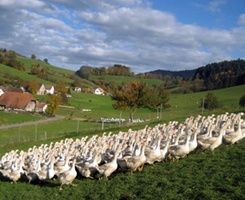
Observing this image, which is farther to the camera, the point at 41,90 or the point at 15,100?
the point at 41,90

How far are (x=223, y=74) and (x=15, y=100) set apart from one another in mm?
101446

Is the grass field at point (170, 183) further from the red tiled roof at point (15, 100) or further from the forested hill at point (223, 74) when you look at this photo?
the forested hill at point (223, 74)

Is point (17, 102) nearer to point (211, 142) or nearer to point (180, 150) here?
point (180, 150)

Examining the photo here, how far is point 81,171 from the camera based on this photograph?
455 inches

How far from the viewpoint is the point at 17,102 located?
77.6m

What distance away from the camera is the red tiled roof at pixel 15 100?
7653cm

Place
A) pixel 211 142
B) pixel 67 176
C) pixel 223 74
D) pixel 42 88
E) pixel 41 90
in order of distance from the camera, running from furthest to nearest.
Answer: pixel 223 74 < pixel 42 88 < pixel 41 90 < pixel 211 142 < pixel 67 176

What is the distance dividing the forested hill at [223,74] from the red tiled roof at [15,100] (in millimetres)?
82314

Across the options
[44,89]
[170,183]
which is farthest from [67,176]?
[44,89]

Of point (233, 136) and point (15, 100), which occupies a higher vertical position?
point (233, 136)

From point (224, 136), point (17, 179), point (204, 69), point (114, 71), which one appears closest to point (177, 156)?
point (224, 136)

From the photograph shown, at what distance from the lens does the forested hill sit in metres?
117

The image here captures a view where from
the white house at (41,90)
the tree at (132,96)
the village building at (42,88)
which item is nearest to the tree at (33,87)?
the village building at (42,88)

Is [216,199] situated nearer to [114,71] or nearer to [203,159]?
[203,159]
